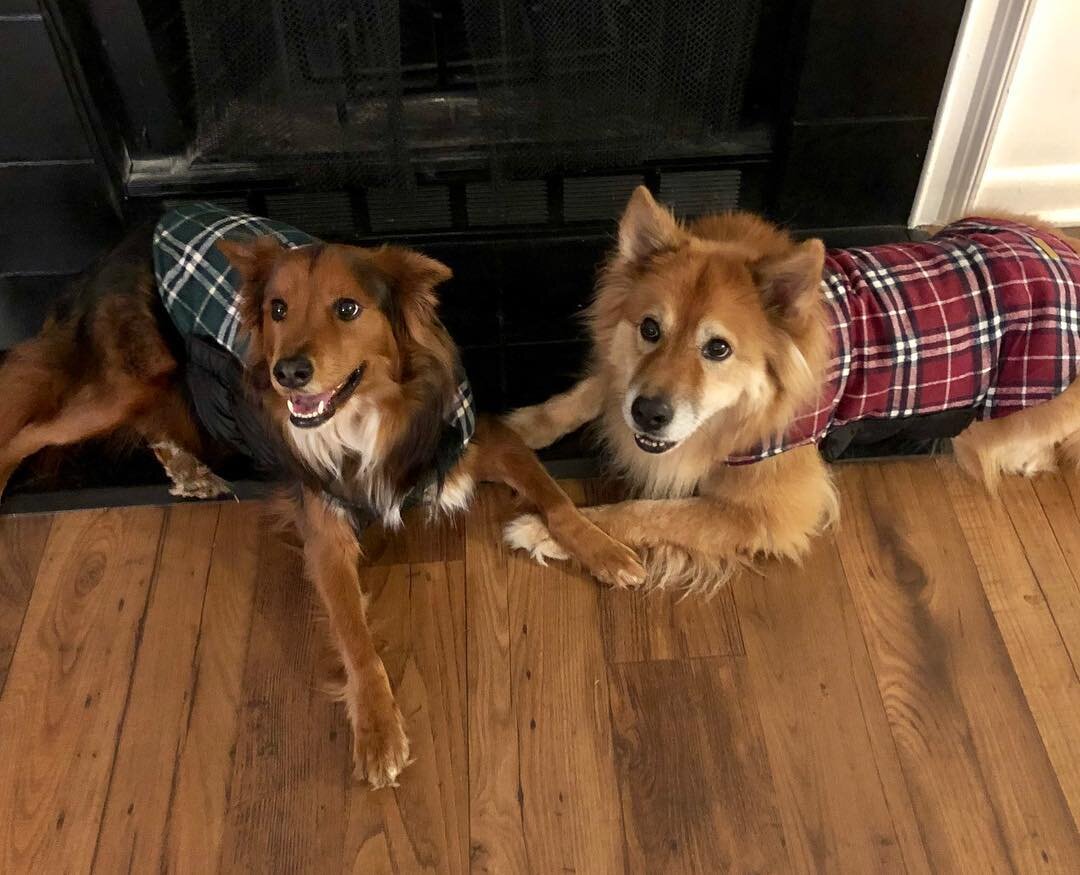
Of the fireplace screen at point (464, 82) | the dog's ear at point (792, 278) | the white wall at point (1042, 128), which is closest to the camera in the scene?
the dog's ear at point (792, 278)

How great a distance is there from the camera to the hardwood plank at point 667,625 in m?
1.73

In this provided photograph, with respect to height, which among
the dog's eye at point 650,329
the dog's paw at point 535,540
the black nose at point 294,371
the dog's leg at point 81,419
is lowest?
the dog's paw at point 535,540

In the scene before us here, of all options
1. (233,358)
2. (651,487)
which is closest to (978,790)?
(651,487)

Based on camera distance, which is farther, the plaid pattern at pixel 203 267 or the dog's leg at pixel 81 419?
the dog's leg at pixel 81 419

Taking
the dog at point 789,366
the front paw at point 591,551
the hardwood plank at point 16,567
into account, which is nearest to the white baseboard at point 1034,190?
the dog at point 789,366

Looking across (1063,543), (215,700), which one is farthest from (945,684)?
(215,700)

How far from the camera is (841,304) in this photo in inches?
65.6

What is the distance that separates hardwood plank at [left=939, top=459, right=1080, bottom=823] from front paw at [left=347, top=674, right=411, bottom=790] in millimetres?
1198

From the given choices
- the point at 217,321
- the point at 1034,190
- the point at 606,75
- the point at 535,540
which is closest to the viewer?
the point at 217,321

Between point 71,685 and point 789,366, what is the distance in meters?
1.53

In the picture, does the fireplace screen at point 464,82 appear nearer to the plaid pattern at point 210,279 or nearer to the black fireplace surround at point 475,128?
the black fireplace surround at point 475,128

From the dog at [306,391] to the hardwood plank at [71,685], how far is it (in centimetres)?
21

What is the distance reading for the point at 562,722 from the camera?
64.4 inches

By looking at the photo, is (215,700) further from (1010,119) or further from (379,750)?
(1010,119)
